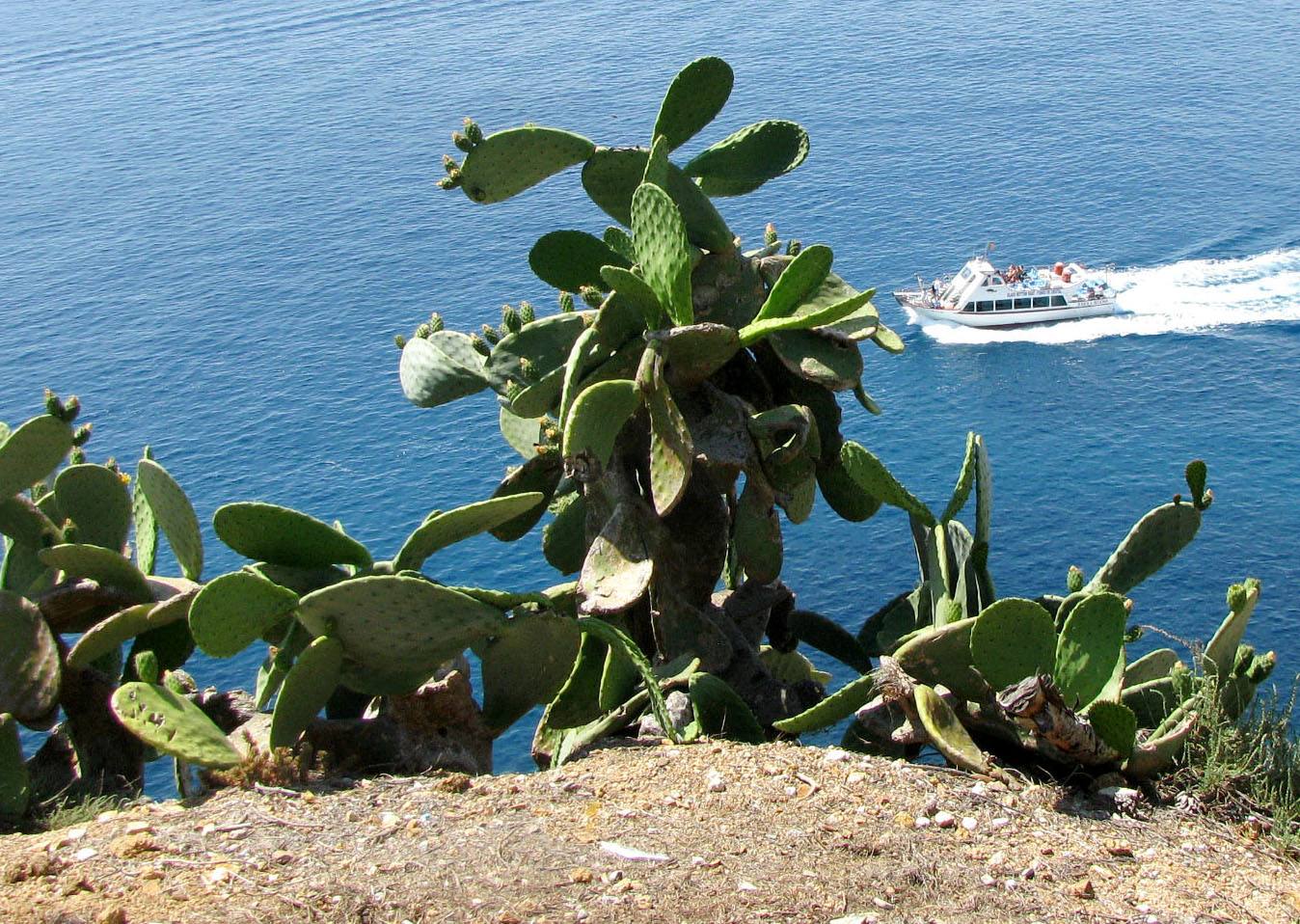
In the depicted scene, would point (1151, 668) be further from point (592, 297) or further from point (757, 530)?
point (592, 297)

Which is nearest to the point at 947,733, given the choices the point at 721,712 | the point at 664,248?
the point at 721,712

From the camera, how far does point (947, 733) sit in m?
6.64

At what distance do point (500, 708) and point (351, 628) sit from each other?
133cm

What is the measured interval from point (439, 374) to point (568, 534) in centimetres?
134

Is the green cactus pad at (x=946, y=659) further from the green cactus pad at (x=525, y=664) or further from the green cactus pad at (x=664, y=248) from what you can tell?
the green cactus pad at (x=664, y=248)

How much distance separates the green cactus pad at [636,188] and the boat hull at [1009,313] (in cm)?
3700

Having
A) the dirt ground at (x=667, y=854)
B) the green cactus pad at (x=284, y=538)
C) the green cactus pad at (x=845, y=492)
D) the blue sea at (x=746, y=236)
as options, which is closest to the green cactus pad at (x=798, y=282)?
the green cactus pad at (x=845, y=492)

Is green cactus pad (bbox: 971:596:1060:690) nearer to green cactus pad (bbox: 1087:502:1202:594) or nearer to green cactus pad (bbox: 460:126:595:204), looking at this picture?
green cactus pad (bbox: 1087:502:1202:594)

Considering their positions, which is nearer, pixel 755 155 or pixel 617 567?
pixel 617 567

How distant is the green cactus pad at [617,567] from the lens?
7.37 m

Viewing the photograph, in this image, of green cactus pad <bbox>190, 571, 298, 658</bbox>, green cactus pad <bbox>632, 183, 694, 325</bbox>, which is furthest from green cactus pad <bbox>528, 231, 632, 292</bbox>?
green cactus pad <bbox>190, 571, 298, 658</bbox>

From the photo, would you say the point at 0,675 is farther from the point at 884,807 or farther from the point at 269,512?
the point at 884,807

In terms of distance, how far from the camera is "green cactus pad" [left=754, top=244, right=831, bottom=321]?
25.2ft

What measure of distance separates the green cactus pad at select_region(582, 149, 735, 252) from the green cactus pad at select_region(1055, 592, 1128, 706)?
3.06 meters
